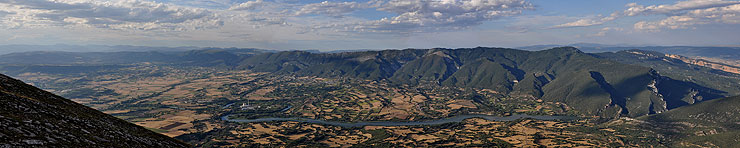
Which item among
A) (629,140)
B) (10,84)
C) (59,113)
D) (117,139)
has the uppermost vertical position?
(10,84)

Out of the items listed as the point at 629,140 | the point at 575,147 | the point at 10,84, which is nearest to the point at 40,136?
the point at 10,84

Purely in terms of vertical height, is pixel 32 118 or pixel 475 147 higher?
pixel 32 118

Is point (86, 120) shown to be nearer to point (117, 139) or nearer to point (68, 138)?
point (117, 139)

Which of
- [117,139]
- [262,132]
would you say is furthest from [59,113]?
[262,132]

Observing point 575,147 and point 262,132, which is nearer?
point 575,147

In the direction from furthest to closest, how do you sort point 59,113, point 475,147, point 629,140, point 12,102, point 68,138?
point 629,140 < point 475,147 < point 59,113 < point 12,102 < point 68,138

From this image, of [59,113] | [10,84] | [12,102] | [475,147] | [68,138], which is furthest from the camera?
[475,147]

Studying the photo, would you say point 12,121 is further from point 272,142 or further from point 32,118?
point 272,142
